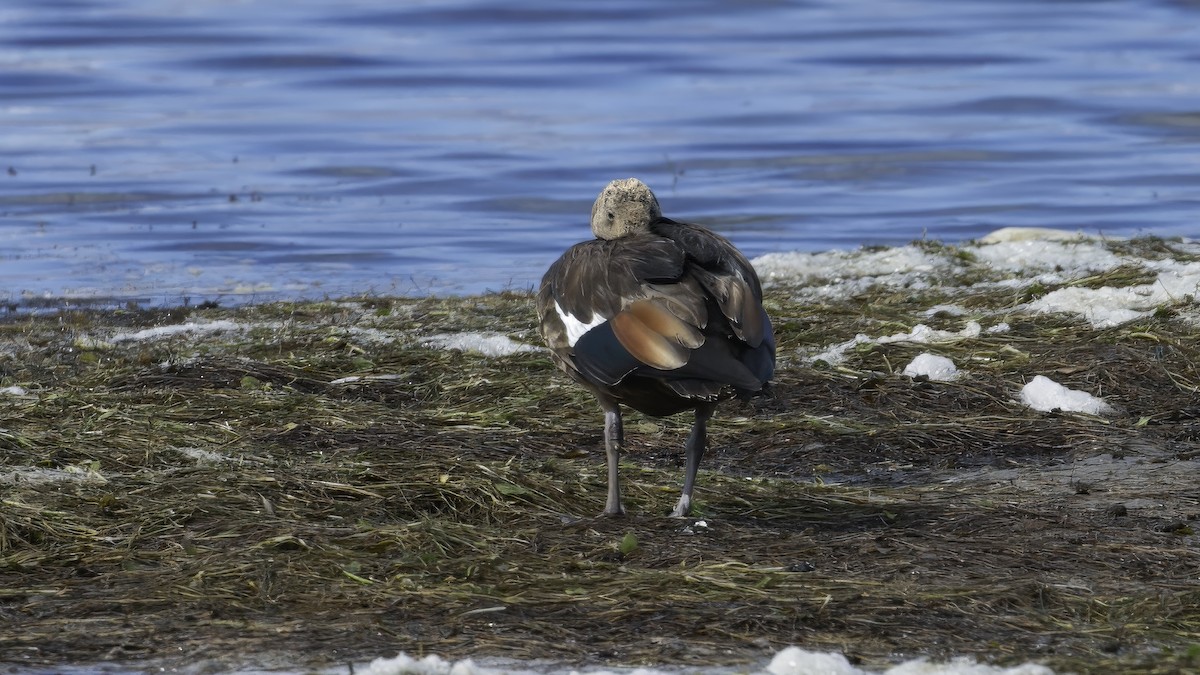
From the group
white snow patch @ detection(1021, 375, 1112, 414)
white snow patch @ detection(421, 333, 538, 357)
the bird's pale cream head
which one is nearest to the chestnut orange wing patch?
the bird's pale cream head

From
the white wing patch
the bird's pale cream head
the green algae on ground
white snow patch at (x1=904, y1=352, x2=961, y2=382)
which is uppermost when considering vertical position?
the bird's pale cream head

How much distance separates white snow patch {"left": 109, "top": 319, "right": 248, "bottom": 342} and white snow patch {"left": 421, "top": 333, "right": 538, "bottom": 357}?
147 cm

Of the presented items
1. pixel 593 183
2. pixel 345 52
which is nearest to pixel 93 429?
pixel 593 183

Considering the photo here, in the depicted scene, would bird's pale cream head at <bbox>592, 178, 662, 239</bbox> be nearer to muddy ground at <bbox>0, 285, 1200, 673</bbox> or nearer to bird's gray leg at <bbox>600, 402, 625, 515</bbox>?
bird's gray leg at <bbox>600, 402, 625, 515</bbox>

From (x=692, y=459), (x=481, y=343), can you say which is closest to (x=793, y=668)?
(x=692, y=459)

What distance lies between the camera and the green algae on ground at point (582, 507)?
4.89 meters

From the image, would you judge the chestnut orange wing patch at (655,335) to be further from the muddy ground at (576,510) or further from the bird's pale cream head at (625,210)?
the bird's pale cream head at (625,210)

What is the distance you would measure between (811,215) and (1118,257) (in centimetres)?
763

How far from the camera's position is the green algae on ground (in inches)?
193

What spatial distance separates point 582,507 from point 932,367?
2.53 m

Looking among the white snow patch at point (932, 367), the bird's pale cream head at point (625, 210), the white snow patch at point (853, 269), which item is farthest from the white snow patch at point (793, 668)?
the white snow patch at point (853, 269)

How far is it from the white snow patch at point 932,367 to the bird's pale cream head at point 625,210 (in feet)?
6.73

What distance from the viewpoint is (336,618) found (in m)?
4.97

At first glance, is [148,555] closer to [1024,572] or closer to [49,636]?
[49,636]
